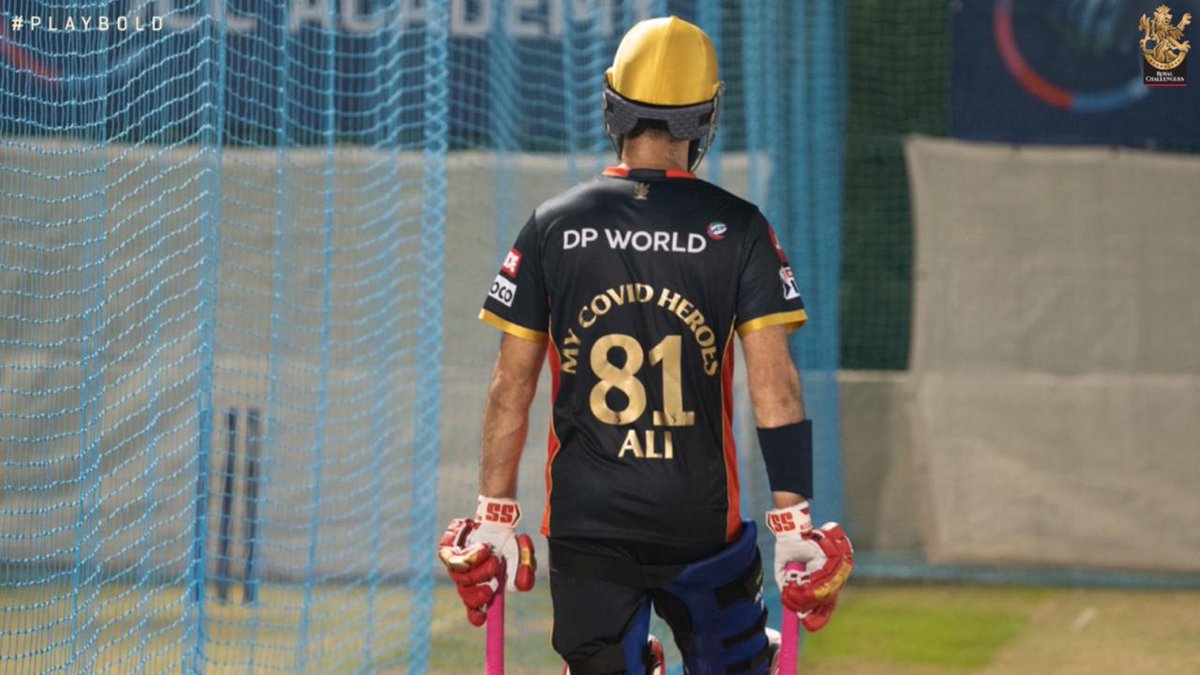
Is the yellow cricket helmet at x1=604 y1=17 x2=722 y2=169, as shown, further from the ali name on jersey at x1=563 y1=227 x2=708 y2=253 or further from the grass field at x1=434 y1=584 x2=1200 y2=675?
the grass field at x1=434 y1=584 x2=1200 y2=675

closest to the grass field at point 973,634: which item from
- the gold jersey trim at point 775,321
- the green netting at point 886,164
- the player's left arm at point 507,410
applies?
the green netting at point 886,164

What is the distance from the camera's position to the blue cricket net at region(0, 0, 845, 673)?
848 cm

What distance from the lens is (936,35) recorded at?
37.1 feet

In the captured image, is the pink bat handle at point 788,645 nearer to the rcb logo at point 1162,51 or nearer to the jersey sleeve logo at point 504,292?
the jersey sleeve logo at point 504,292

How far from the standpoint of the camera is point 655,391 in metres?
3.78

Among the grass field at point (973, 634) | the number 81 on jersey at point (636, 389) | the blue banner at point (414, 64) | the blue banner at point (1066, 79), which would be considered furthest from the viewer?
the blue banner at point (1066, 79)

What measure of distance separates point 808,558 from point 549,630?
15.2 feet

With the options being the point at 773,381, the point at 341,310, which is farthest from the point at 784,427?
the point at 341,310

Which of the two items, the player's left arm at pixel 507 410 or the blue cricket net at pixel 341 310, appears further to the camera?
the blue cricket net at pixel 341 310

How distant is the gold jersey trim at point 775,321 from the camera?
12.5ft

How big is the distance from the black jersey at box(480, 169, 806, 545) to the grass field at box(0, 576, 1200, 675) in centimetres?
333

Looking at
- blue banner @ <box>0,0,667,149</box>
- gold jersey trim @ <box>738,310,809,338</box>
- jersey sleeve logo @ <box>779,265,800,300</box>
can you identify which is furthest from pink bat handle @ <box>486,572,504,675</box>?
blue banner @ <box>0,0,667,149</box>

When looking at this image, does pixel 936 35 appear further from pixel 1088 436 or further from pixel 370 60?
pixel 370 60

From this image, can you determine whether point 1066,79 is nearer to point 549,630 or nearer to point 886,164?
point 886,164
